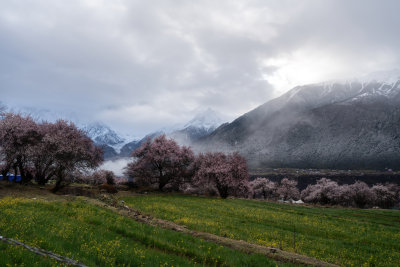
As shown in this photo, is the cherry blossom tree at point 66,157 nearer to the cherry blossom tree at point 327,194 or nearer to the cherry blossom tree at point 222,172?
the cherry blossom tree at point 222,172

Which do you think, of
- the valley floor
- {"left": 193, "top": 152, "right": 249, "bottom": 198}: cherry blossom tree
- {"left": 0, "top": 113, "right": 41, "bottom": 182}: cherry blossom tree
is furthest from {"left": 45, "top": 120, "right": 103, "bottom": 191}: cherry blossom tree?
{"left": 193, "top": 152, "right": 249, "bottom": 198}: cherry blossom tree

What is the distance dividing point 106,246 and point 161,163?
4780 centimetres

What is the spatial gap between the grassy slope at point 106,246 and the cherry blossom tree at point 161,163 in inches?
1630

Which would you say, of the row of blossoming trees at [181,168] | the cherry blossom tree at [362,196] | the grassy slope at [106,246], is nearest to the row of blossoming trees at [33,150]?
the row of blossoming trees at [181,168]

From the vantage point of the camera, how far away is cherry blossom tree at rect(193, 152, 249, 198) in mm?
57812

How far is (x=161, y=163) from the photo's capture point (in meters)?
58.9

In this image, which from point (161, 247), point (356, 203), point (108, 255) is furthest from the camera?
point (356, 203)

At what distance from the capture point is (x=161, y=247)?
534 inches

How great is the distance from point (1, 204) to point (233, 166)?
156 feet

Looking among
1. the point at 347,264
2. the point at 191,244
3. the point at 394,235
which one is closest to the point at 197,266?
the point at 191,244

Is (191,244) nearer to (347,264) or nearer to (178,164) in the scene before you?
(347,264)

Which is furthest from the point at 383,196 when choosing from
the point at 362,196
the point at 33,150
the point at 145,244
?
the point at 33,150

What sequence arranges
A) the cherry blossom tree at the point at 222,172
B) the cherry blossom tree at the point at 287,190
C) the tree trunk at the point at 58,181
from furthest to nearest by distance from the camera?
the cherry blossom tree at the point at 287,190, the cherry blossom tree at the point at 222,172, the tree trunk at the point at 58,181

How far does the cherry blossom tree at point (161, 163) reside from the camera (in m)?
Answer: 58.7
